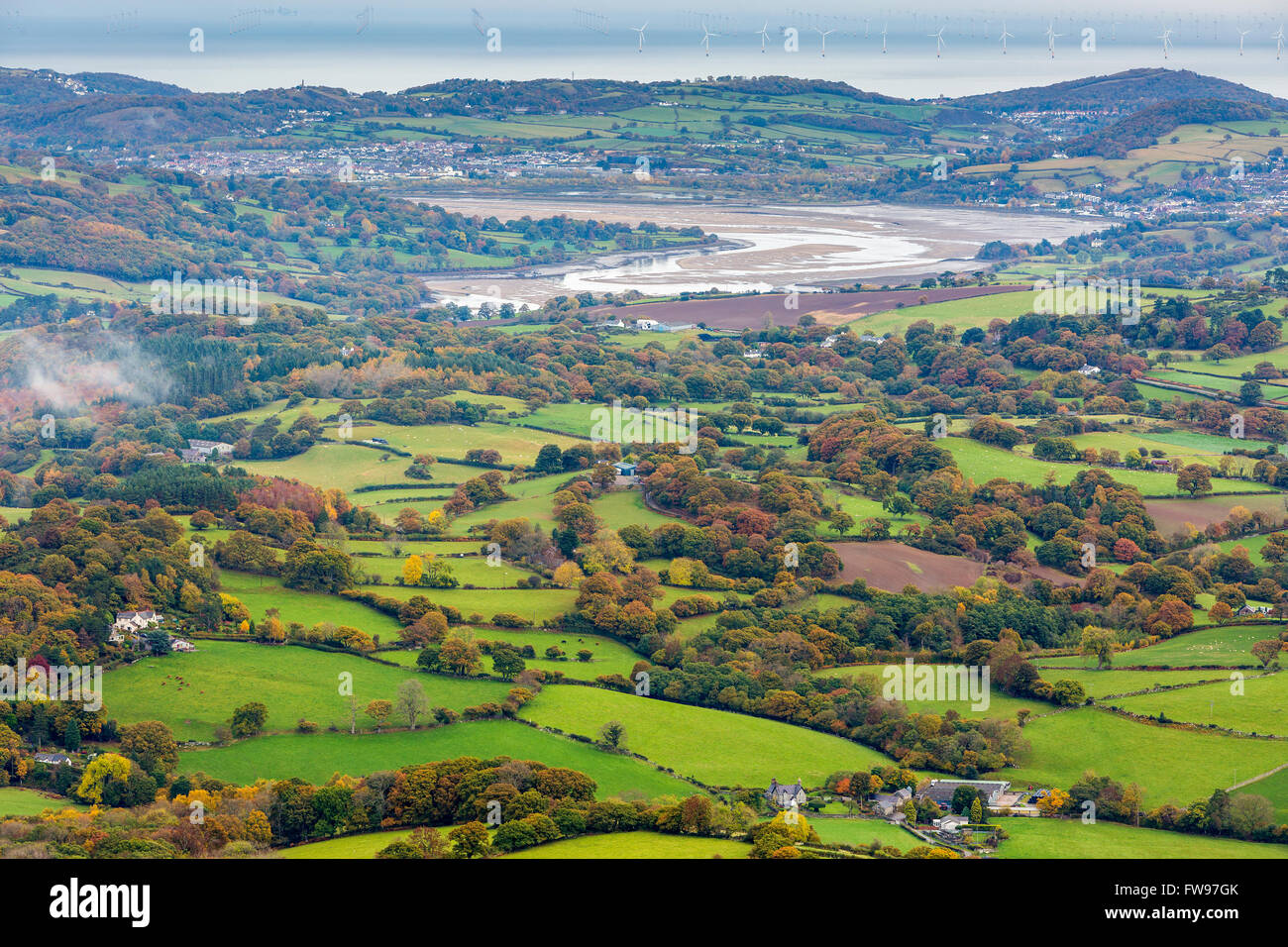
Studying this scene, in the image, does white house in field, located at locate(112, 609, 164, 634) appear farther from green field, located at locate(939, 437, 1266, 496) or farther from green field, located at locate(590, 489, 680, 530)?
green field, located at locate(939, 437, 1266, 496)

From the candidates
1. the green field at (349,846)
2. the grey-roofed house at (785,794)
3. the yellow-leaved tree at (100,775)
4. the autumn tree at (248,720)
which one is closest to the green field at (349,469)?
the autumn tree at (248,720)

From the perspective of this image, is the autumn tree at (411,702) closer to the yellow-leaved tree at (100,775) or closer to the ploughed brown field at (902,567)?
the yellow-leaved tree at (100,775)

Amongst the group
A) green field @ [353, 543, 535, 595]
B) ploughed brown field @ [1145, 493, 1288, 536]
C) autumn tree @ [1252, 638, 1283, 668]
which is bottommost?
autumn tree @ [1252, 638, 1283, 668]

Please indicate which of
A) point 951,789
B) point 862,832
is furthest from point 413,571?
point 862,832

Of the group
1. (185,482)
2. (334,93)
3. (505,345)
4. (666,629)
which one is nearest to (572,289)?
(505,345)

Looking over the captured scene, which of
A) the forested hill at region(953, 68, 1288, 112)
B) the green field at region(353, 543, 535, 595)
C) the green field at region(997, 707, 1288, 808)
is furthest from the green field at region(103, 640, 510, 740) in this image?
the forested hill at region(953, 68, 1288, 112)

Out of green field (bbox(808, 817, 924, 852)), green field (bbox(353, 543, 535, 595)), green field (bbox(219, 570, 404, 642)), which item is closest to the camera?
green field (bbox(808, 817, 924, 852))

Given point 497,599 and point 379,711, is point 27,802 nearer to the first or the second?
point 379,711
